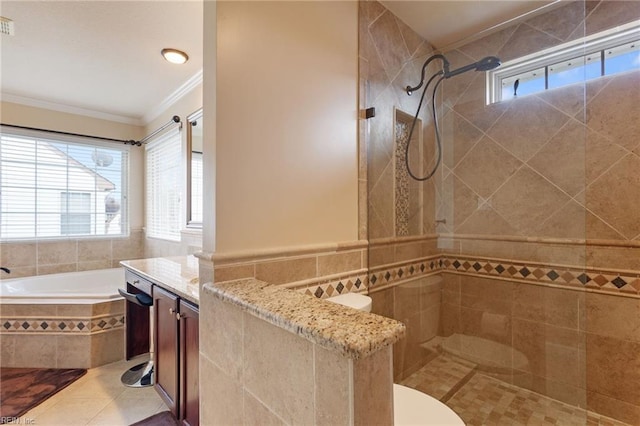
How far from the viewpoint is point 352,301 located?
4.62ft

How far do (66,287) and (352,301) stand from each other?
330 cm

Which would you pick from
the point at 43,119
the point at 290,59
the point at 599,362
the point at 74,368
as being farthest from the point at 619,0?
the point at 43,119

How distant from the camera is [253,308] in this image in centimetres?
84

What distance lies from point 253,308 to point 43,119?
388cm

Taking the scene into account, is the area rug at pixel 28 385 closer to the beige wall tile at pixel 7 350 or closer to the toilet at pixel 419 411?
the beige wall tile at pixel 7 350

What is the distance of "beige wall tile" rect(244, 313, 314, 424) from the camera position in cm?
70

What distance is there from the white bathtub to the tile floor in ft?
2.09

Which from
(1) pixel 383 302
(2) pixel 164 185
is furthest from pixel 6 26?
(1) pixel 383 302

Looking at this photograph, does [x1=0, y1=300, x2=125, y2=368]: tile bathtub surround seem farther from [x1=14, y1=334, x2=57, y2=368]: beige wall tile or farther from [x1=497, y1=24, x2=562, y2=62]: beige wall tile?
[x1=497, y1=24, x2=562, y2=62]: beige wall tile

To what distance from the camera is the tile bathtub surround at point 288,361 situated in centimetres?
61

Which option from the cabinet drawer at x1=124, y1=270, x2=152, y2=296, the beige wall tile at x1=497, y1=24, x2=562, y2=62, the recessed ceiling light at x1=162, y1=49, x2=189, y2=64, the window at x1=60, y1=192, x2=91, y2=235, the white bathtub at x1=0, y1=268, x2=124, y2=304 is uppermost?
the recessed ceiling light at x1=162, y1=49, x2=189, y2=64

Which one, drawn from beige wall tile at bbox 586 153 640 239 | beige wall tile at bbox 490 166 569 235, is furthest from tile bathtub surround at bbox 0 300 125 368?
beige wall tile at bbox 586 153 640 239

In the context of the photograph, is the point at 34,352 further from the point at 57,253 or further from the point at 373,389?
the point at 373,389

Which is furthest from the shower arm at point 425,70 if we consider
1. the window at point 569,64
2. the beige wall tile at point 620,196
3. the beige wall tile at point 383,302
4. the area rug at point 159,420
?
the area rug at point 159,420
